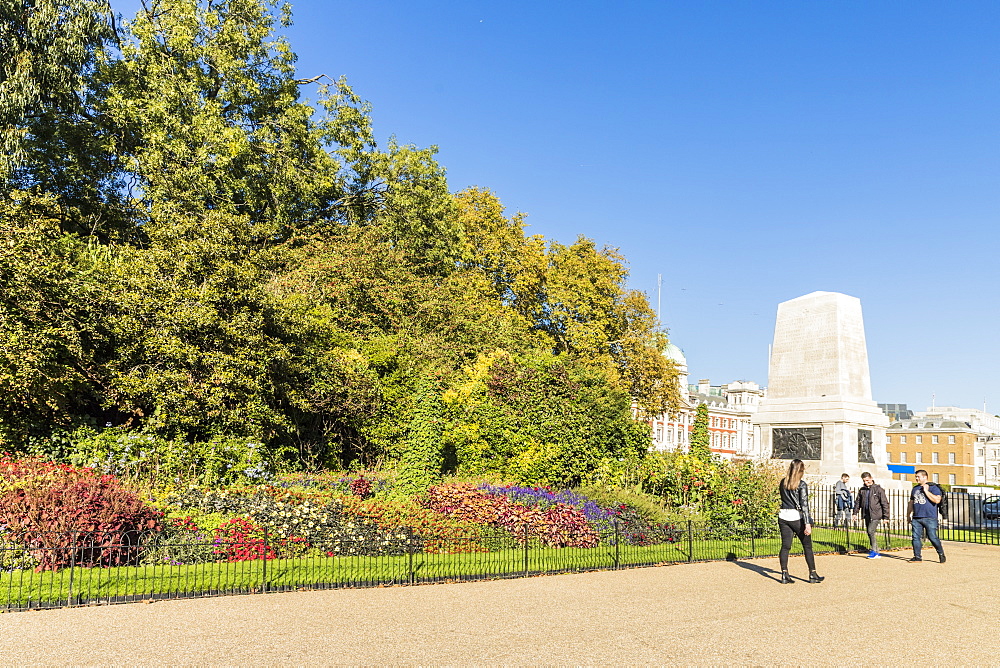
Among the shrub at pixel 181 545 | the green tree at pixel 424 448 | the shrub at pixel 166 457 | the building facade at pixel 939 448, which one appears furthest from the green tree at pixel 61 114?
the building facade at pixel 939 448

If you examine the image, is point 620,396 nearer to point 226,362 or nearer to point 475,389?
point 475,389

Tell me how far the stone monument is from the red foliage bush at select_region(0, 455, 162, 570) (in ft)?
60.6

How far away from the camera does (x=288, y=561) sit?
10844 mm

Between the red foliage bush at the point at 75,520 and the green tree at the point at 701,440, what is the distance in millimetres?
11350

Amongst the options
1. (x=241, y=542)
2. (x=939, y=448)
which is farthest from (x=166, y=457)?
(x=939, y=448)

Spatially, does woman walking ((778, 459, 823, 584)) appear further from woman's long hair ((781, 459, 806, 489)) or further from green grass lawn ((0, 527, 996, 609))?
green grass lawn ((0, 527, 996, 609))

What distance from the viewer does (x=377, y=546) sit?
1178 cm

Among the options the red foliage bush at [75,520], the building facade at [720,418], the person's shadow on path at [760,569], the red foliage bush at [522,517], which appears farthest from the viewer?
the building facade at [720,418]

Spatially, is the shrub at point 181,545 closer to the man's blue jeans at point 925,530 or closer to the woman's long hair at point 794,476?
the woman's long hair at point 794,476

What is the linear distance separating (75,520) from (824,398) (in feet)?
68.1

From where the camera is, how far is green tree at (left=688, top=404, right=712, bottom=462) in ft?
56.9

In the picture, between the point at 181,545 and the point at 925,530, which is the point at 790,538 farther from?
the point at 181,545

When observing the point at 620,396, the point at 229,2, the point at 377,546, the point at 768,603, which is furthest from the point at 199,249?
the point at 229,2

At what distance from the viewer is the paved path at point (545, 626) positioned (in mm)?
7098
